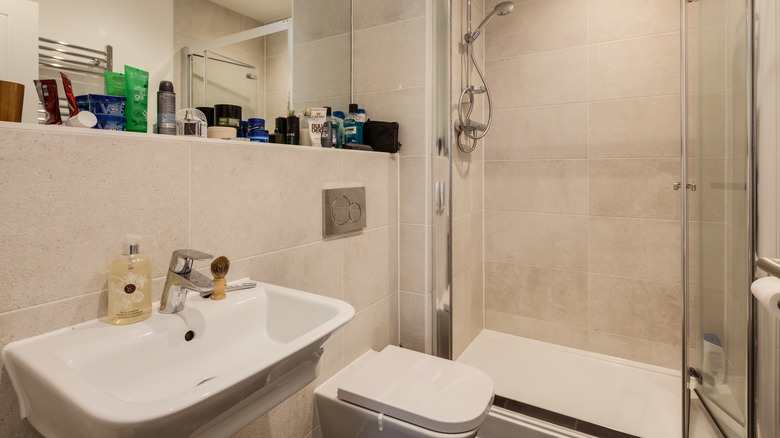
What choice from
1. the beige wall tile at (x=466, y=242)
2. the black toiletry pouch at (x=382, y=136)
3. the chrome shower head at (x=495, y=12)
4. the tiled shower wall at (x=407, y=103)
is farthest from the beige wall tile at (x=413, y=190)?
the chrome shower head at (x=495, y=12)

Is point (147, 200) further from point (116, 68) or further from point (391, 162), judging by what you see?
point (391, 162)

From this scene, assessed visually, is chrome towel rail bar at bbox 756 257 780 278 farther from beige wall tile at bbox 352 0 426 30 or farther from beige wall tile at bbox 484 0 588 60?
beige wall tile at bbox 484 0 588 60

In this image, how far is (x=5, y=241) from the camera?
0.63 meters

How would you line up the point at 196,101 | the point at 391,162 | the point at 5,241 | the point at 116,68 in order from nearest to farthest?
the point at 5,241 → the point at 116,68 → the point at 196,101 → the point at 391,162

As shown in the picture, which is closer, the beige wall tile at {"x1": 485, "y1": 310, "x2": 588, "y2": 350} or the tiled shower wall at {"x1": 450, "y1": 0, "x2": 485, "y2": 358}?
the tiled shower wall at {"x1": 450, "y1": 0, "x2": 485, "y2": 358}

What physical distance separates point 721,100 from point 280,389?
139cm

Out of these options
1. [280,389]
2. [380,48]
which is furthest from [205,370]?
[380,48]

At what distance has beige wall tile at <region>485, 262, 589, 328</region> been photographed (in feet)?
7.06

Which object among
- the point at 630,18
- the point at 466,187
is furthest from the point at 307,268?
Result: the point at 630,18

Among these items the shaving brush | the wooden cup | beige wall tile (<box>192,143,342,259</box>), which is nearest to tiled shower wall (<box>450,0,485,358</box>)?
beige wall tile (<box>192,143,342,259</box>)

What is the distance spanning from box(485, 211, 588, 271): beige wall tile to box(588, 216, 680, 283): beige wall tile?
0.06 m

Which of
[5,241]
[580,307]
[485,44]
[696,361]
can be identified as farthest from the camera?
[485,44]

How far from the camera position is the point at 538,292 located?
2.25 meters

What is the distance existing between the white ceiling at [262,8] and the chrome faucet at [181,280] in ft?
2.61
